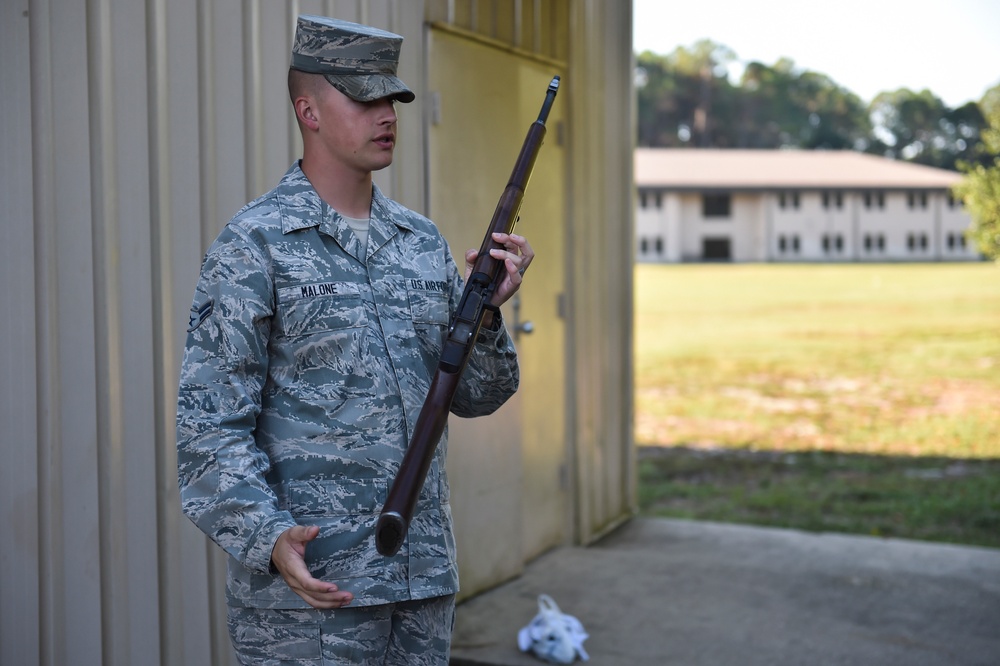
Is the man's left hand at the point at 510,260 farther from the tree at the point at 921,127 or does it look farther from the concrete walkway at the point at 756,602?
the tree at the point at 921,127

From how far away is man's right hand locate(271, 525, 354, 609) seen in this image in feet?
5.79

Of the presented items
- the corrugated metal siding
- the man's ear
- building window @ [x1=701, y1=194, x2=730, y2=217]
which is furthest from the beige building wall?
the man's ear

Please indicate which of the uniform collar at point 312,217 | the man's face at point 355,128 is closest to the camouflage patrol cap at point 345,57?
the man's face at point 355,128

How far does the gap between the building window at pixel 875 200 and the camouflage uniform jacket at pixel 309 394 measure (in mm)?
57675

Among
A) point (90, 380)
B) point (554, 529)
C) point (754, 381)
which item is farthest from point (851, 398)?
point (90, 380)

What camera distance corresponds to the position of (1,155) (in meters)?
2.95

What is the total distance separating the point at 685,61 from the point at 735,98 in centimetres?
451

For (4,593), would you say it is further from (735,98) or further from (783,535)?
(735,98)

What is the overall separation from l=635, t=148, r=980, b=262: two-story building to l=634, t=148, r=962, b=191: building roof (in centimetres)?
7

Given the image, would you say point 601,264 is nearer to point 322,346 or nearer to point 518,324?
point 518,324

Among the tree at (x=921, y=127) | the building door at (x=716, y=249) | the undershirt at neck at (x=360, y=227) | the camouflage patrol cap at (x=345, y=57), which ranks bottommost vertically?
the undershirt at neck at (x=360, y=227)

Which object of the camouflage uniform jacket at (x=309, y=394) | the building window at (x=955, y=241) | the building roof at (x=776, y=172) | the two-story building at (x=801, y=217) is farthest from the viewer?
the building roof at (x=776, y=172)

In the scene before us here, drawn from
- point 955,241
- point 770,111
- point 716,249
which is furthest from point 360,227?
point 770,111

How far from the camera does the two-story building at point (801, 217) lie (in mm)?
55531
